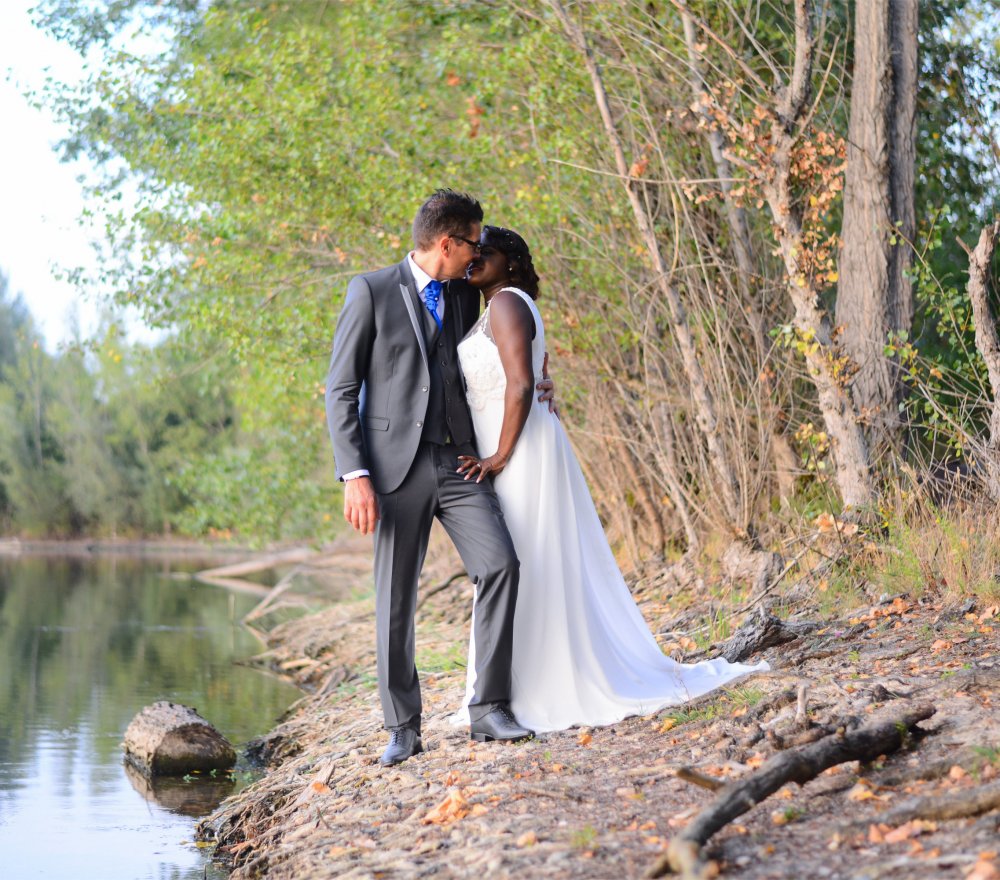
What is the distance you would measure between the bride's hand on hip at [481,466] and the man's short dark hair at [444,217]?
893 millimetres

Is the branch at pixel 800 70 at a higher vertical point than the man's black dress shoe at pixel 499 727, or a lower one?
higher

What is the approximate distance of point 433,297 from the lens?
531cm

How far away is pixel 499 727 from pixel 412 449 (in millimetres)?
1242

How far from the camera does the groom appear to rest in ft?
16.8

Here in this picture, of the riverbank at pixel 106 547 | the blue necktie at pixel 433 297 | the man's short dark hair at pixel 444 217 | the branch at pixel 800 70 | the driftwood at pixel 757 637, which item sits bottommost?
the riverbank at pixel 106 547

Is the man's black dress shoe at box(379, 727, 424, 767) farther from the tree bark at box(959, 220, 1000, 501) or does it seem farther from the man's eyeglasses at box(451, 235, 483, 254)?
the tree bark at box(959, 220, 1000, 501)

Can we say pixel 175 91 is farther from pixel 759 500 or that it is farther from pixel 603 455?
pixel 759 500

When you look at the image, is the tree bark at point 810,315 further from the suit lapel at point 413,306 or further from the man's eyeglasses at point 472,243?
the suit lapel at point 413,306

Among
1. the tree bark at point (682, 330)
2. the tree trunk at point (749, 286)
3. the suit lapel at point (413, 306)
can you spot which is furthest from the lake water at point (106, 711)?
the tree trunk at point (749, 286)

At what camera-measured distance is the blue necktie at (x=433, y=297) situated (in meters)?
5.29

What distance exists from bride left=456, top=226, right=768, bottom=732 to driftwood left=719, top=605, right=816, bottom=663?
0.59 meters

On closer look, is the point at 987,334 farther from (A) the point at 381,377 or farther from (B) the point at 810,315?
(A) the point at 381,377

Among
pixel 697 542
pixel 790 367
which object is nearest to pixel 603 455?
pixel 697 542

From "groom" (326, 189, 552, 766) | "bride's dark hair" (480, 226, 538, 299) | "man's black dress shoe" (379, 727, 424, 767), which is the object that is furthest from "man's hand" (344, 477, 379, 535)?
"bride's dark hair" (480, 226, 538, 299)
